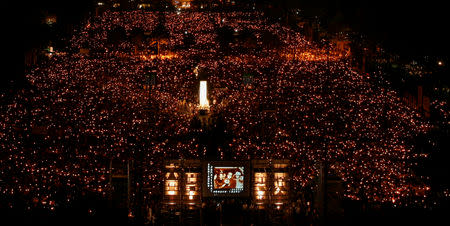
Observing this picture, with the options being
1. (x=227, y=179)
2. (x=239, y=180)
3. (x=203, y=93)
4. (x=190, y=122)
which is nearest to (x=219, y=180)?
(x=227, y=179)

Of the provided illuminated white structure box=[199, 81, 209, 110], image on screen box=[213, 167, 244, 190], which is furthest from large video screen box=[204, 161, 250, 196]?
illuminated white structure box=[199, 81, 209, 110]

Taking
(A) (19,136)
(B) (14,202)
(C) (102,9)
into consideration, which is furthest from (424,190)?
(C) (102,9)

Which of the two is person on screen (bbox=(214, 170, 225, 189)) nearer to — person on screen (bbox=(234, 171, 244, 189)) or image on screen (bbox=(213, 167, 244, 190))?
image on screen (bbox=(213, 167, 244, 190))

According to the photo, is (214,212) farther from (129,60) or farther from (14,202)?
(129,60)

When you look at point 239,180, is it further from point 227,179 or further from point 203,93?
point 203,93

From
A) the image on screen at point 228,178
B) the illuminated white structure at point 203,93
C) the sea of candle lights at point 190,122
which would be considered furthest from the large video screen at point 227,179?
the illuminated white structure at point 203,93

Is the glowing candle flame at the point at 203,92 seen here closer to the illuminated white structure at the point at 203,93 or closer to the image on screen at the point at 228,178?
the illuminated white structure at the point at 203,93
